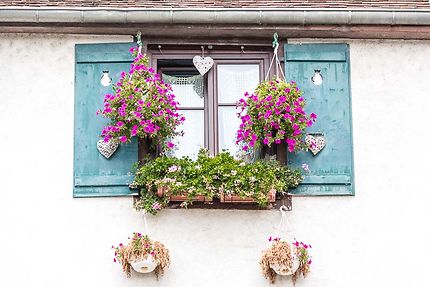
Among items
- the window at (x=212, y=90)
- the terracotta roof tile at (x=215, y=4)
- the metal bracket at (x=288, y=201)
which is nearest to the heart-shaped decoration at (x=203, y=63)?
the window at (x=212, y=90)

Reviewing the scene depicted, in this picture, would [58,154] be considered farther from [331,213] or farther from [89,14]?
[331,213]

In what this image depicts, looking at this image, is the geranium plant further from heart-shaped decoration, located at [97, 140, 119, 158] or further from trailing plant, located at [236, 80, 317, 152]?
trailing plant, located at [236, 80, 317, 152]

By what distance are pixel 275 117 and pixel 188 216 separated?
1238 millimetres

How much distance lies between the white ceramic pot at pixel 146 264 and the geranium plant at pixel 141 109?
1120mm

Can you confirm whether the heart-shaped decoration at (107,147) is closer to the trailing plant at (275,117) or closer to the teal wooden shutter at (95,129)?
the teal wooden shutter at (95,129)

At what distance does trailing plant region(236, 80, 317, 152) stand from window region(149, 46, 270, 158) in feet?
1.26

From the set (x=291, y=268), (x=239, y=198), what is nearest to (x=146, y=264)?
(x=239, y=198)

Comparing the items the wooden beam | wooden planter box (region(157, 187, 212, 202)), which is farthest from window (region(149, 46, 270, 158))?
wooden planter box (region(157, 187, 212, 202))

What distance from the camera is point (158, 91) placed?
9.34 meters

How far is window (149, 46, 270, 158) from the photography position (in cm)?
978

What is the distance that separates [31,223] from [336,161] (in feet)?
9.68

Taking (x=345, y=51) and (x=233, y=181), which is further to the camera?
(x=345, y=51)

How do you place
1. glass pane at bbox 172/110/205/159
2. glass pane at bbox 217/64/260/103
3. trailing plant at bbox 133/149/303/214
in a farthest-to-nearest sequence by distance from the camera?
glass pane at bbox 217/64/260/103 → glass pane at bbox 172/110/205/159 → trailing plant at bbox 133/149/303/214

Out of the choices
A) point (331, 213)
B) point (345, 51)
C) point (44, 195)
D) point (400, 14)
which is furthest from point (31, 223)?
point (400, 14)
